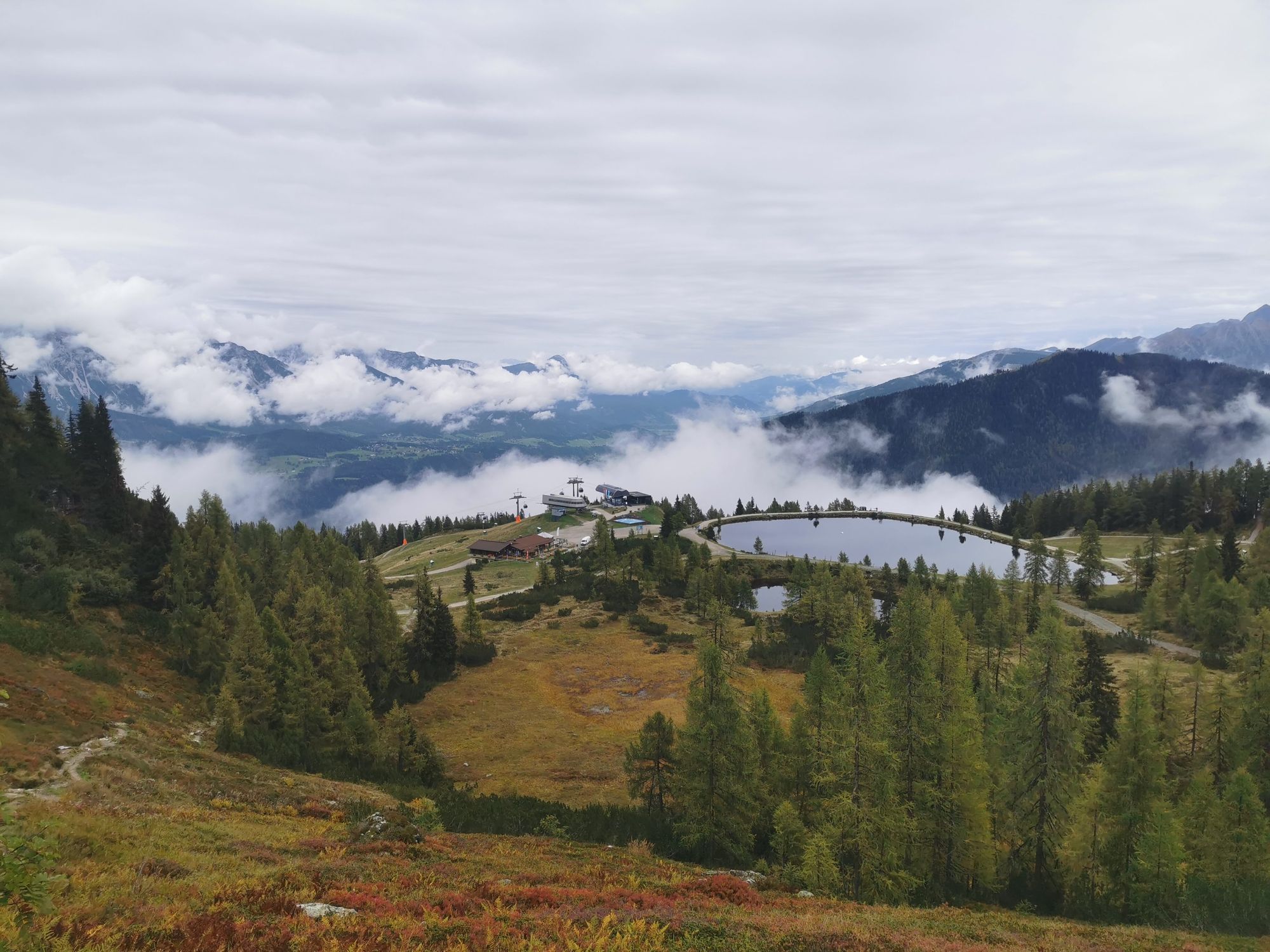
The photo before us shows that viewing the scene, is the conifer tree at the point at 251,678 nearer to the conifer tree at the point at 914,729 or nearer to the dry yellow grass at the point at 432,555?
the conifer tree at the point at 914,729

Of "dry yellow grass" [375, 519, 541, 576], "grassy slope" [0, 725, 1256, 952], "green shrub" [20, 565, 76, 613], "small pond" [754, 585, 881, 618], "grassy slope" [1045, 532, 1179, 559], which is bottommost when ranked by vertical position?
"small pond" [754, 585, 881, 618]

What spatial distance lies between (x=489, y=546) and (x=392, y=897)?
155175 millimetres

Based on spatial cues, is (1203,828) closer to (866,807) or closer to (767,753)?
(866,807)

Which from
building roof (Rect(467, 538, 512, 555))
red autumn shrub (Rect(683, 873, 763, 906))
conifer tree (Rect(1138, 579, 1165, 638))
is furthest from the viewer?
building roof (Rect(467, 538, 512, 555))

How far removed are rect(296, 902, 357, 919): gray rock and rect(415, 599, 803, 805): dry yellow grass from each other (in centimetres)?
3253

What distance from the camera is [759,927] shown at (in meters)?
17.2

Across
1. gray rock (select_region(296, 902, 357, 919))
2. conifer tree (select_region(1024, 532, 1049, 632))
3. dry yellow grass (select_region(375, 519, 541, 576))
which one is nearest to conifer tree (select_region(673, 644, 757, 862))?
gray rock (select_region(296, 902, 357, 919))

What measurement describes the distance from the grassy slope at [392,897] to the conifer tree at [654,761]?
8.40 m

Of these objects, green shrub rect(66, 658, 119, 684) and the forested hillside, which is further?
the forested hillside

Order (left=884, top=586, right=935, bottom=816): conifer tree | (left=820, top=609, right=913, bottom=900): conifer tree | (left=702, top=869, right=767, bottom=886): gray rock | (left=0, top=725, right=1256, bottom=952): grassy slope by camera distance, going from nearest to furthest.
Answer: (left=0, top=725, right=1256, bottom=952): grassy slope, (left=702, top=869, right=767, bottom=886): gray rock, (left=820, top=609, right=913, bottom=900): conifer tree, (left=884, top=586, right=935, bottom=816): conifer tree

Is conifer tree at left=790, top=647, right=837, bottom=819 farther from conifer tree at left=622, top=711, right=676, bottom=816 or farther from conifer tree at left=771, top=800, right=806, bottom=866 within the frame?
Result: conifer tree at left=622, top=711, right=676, bottom=816

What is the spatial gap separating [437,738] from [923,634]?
4364 cm

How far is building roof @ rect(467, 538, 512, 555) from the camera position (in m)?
168

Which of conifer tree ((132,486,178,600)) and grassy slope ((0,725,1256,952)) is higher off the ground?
conifer tree ((132,486,178,600))
